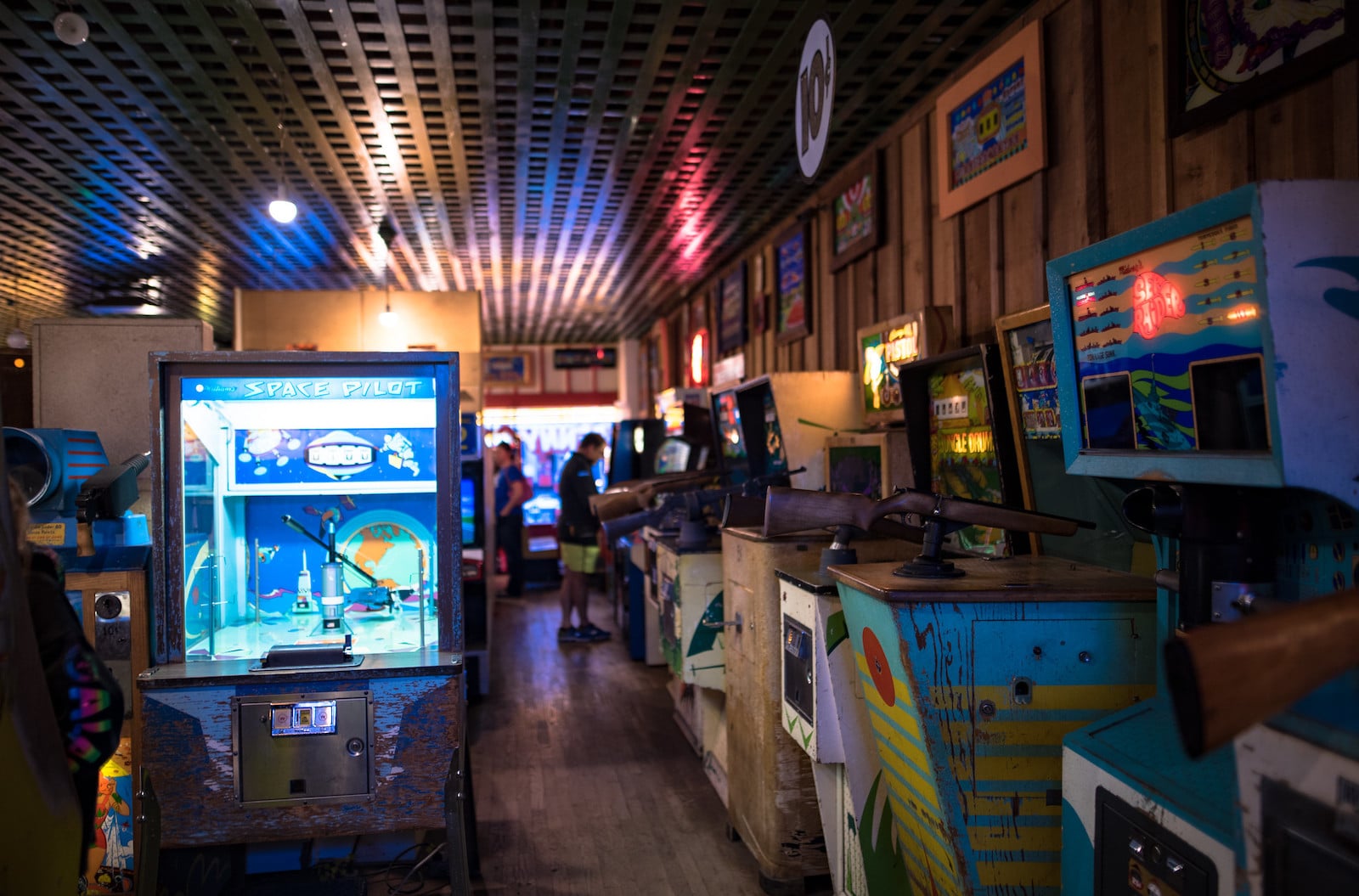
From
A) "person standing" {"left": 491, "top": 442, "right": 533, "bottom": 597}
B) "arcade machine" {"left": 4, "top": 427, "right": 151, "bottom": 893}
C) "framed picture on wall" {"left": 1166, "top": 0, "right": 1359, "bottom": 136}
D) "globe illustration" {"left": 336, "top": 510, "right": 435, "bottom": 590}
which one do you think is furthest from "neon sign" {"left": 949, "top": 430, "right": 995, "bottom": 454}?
"person standing" {"left": 491, "top": 442, "right": 533, "bottom": 597}

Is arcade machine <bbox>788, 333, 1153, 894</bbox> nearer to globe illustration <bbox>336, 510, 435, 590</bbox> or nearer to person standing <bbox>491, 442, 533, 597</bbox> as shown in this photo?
globe illustration <bbox>336, 510, 435, 590</bbox>

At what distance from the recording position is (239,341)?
6.88m

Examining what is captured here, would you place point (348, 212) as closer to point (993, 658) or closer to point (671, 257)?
point (671, 257)

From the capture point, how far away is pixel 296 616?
303 cm

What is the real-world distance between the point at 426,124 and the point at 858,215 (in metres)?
2.23

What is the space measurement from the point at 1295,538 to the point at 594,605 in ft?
25.0

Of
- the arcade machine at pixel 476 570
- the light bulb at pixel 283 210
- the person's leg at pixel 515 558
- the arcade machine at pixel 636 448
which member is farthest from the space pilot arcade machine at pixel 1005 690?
the person's leg at pixel 515 558

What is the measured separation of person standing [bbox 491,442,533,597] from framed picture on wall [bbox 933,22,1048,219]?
18.3 feet

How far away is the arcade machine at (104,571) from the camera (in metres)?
2.82

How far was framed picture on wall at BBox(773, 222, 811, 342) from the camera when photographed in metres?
5.66

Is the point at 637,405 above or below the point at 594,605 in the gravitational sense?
above

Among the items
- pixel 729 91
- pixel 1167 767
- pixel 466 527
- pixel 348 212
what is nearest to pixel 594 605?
pixel 466 527

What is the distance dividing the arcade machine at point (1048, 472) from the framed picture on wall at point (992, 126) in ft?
3.28

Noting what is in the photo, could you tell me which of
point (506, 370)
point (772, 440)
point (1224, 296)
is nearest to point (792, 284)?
point (772, 440)
